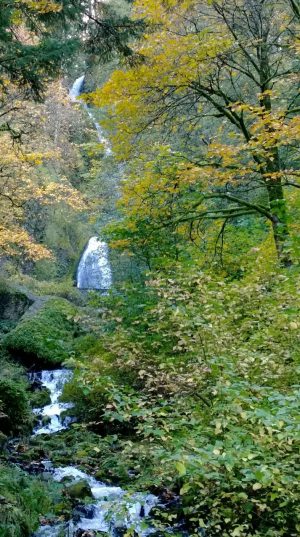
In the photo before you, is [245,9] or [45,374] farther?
[45,374]

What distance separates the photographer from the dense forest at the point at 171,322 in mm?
3648

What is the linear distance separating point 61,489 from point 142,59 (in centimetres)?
618

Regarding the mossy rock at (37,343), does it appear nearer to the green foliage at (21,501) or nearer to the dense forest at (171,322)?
the dense forest at (171,322)

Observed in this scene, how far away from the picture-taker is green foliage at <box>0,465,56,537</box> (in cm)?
468

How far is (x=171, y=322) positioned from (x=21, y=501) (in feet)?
8.47

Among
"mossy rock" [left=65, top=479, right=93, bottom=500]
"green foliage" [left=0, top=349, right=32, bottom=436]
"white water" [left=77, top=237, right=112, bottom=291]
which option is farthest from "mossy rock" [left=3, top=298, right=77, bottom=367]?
"white water" [left=77, top=237, right=112, bottom=291]

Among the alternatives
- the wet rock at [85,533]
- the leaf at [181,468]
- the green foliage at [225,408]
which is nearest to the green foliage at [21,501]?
the wet rock at [85,533]

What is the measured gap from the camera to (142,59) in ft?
23.8

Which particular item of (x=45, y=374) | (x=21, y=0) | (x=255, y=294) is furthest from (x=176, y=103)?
(x=45, y=374)

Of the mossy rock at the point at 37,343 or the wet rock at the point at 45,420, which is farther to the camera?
the mossy rock at the point at 37,343

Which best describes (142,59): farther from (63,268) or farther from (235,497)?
(63,268)

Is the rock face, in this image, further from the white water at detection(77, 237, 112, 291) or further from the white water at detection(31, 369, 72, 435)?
the white water at detection(77, 237, 112, 291)

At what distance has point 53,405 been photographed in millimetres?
10203

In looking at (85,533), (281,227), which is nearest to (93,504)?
(85,533)
